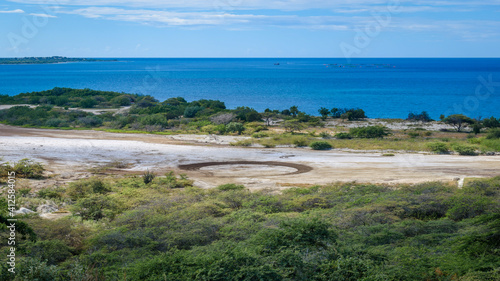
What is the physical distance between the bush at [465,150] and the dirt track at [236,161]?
121 cm

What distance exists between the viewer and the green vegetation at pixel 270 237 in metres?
9.91

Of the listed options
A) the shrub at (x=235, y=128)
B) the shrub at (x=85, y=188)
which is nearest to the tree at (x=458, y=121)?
the shrub at (x=235, y=128)

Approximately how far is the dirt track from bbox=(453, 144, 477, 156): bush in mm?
1207

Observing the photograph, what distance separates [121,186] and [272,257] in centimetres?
1422

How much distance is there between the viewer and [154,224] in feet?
47.6

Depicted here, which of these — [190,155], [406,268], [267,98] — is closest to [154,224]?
[406,268]

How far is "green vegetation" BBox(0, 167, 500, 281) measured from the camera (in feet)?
32.5

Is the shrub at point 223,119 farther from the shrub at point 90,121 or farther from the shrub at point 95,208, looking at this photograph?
the shrub at point 95,208

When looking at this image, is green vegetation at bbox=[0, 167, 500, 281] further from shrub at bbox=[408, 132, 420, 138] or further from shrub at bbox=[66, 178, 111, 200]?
shrub at bbox=[408, 132, 420, 138]

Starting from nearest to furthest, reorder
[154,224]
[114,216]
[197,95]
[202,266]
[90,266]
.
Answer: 1. [202,266]
2. [90,266]
3. [154,224]
4. [114,216]
5. [197,95]

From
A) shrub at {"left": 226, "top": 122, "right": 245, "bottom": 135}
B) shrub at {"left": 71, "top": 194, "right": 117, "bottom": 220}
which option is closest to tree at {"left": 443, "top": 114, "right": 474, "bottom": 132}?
shrub at {"left": 226, "top": 122, "right": 245, "bottom": 135}

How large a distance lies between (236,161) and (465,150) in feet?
56.9

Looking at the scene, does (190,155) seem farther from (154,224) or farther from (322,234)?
(322,234)

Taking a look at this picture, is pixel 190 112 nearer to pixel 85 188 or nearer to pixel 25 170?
pixel 25 170
